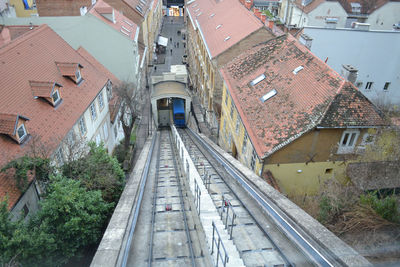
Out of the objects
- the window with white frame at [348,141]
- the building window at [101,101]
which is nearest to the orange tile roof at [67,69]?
the building window at [101,101]

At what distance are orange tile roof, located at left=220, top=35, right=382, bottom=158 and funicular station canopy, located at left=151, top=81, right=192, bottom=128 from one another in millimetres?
9729

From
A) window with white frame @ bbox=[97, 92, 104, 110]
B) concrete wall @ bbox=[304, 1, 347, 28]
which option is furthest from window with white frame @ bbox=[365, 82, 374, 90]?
window with white frame @ bbox=[97, 92, 104, 110]

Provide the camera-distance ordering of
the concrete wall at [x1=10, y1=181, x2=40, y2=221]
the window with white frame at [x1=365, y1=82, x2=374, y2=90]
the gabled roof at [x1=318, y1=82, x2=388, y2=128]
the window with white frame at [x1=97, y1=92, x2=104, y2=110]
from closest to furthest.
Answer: the concrete wall at [x1=10, y1=181, x2=40, y2=221], the gabled roof at [x1=318, y1=82, x2=388, y2=128], the window with white frame at [x1=97, y1=92, x2=104, y2=110], the window with white frame at [x1=365, y1=82, x2=374, y2=90]

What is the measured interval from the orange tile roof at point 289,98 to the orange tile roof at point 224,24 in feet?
21.3

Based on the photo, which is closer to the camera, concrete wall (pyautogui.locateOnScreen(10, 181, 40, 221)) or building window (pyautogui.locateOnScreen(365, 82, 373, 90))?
concrete wall (pyautogui.locateOnScreen(10, 181, 40, 221))

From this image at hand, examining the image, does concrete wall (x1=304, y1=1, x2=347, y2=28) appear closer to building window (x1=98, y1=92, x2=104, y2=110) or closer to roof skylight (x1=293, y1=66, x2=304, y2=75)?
roof skylight (x1=293, y1=66, x2=304, y2=75)

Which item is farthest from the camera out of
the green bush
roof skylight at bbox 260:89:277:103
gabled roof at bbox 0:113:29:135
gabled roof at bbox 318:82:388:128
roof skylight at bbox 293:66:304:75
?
roof skylight at bbox 293:66:304:75

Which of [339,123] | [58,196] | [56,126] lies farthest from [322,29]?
[58,196]

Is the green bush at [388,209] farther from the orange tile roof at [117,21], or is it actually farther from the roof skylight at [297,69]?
the orange tile roof at [117,21]

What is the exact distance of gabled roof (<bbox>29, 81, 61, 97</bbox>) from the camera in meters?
14.6

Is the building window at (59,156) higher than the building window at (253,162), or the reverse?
the building window at (59,156)

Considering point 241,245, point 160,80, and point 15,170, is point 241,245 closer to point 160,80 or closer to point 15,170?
point 15,170

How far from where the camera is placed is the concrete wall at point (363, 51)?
77.0ft

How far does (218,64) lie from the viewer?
25.0 meters
